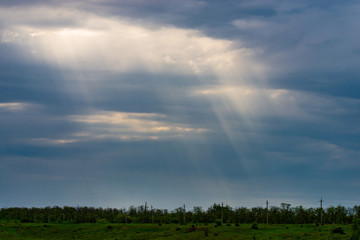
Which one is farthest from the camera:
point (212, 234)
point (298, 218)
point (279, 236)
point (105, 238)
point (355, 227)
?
point (298, 218)

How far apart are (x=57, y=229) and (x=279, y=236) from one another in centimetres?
8608

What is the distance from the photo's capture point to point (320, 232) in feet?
290

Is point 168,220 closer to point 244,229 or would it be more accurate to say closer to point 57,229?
point 57,229

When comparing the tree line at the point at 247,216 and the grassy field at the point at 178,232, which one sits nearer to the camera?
the grassy field at the point at 178,232

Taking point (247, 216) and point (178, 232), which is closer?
point (178, 232)

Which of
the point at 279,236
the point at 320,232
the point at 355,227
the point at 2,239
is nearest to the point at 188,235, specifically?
the point at 279,236

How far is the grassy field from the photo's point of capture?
294ft

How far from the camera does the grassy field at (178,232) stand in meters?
89.6

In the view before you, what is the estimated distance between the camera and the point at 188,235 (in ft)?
331

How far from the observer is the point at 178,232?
107875 millimetres

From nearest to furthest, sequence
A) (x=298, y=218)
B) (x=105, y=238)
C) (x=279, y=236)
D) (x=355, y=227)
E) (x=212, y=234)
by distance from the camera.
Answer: (x=355, y=227)
(x=279, y=236)
(x=212, y=234)
(x=105, y=238)
(x=298, y=218)

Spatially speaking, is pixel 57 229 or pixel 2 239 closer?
pixel 2 239

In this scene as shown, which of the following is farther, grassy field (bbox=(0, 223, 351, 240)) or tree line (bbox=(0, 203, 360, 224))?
tree line (bbox=(0, 203, 360, 224))

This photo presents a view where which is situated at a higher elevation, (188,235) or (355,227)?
(355,227)
